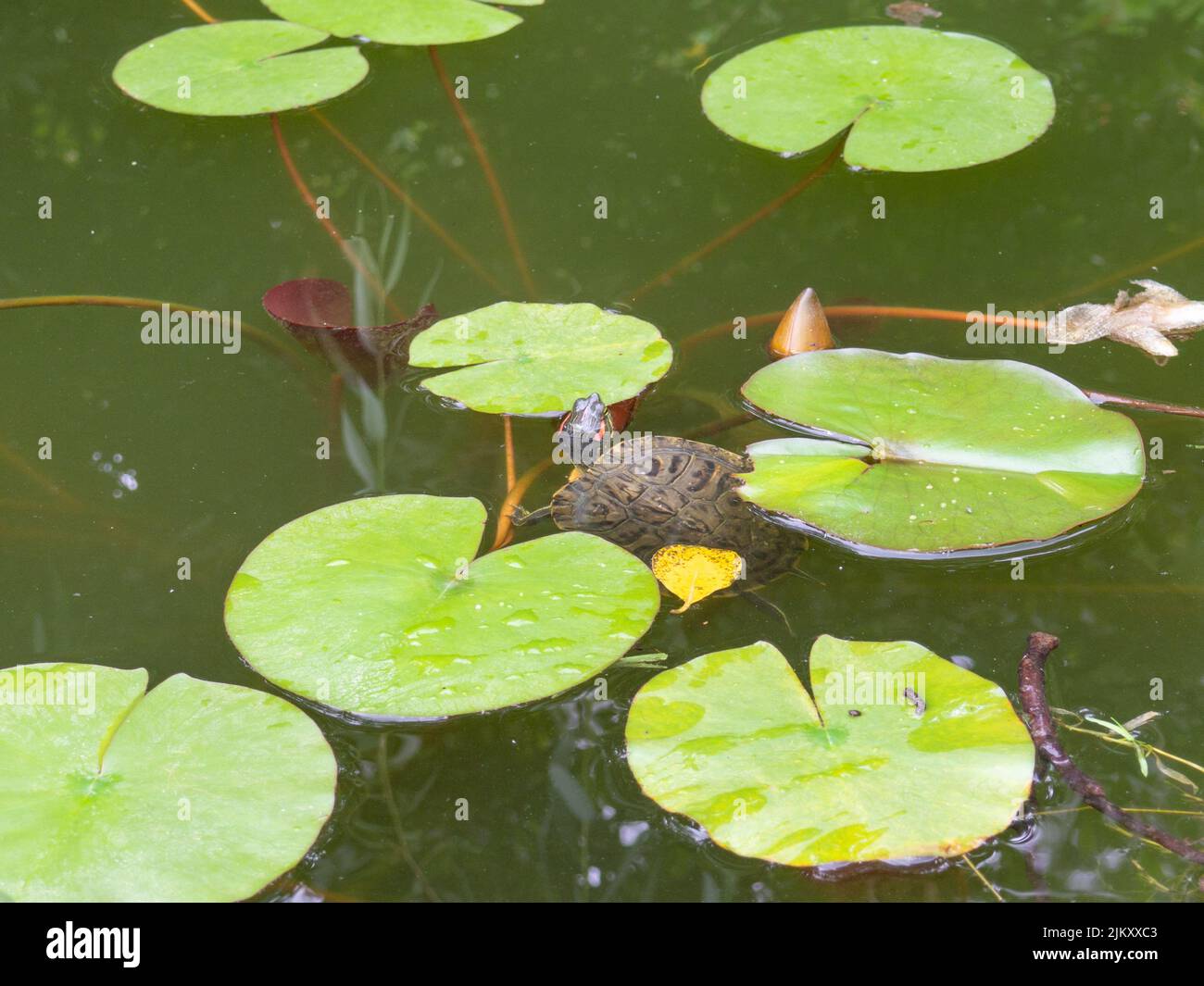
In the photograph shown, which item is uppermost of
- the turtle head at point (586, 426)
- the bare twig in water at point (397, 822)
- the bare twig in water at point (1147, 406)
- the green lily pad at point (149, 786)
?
the bare twig in water at point (1147, 406)

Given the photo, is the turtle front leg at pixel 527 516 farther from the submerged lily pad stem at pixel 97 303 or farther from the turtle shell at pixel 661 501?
the submerged lily pad stem at pixel 97 303

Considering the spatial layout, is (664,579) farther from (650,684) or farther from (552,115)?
(552,115)

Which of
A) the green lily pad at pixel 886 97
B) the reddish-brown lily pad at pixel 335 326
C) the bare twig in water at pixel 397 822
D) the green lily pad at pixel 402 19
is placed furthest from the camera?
the green lily pad at pixel 402 19

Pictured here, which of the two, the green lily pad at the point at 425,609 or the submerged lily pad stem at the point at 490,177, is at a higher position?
the submerged lily pad stem at the point at 490,177

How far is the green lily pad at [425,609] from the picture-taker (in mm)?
1746

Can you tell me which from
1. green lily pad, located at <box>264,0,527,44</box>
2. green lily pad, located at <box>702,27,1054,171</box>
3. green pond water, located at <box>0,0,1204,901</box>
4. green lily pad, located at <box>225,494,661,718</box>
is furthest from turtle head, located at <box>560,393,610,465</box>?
green lily pad, located at <box>264,0,527,44</box>

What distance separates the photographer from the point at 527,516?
2.21 m

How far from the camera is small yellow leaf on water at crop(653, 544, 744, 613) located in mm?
2035

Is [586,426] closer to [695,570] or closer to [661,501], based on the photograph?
[661,501]

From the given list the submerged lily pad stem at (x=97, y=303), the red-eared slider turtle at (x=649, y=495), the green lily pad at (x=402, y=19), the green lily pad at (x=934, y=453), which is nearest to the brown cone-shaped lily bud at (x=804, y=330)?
the green lily pad at (x=934, y=453)

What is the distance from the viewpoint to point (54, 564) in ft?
7.02

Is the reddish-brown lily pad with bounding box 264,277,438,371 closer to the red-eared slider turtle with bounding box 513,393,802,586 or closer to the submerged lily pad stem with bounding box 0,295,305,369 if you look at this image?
the submerged lily pad stem with bounding box 0,295,305,369

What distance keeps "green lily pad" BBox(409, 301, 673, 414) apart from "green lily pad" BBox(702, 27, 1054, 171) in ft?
3.12

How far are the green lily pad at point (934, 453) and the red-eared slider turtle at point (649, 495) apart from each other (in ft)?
0.23
